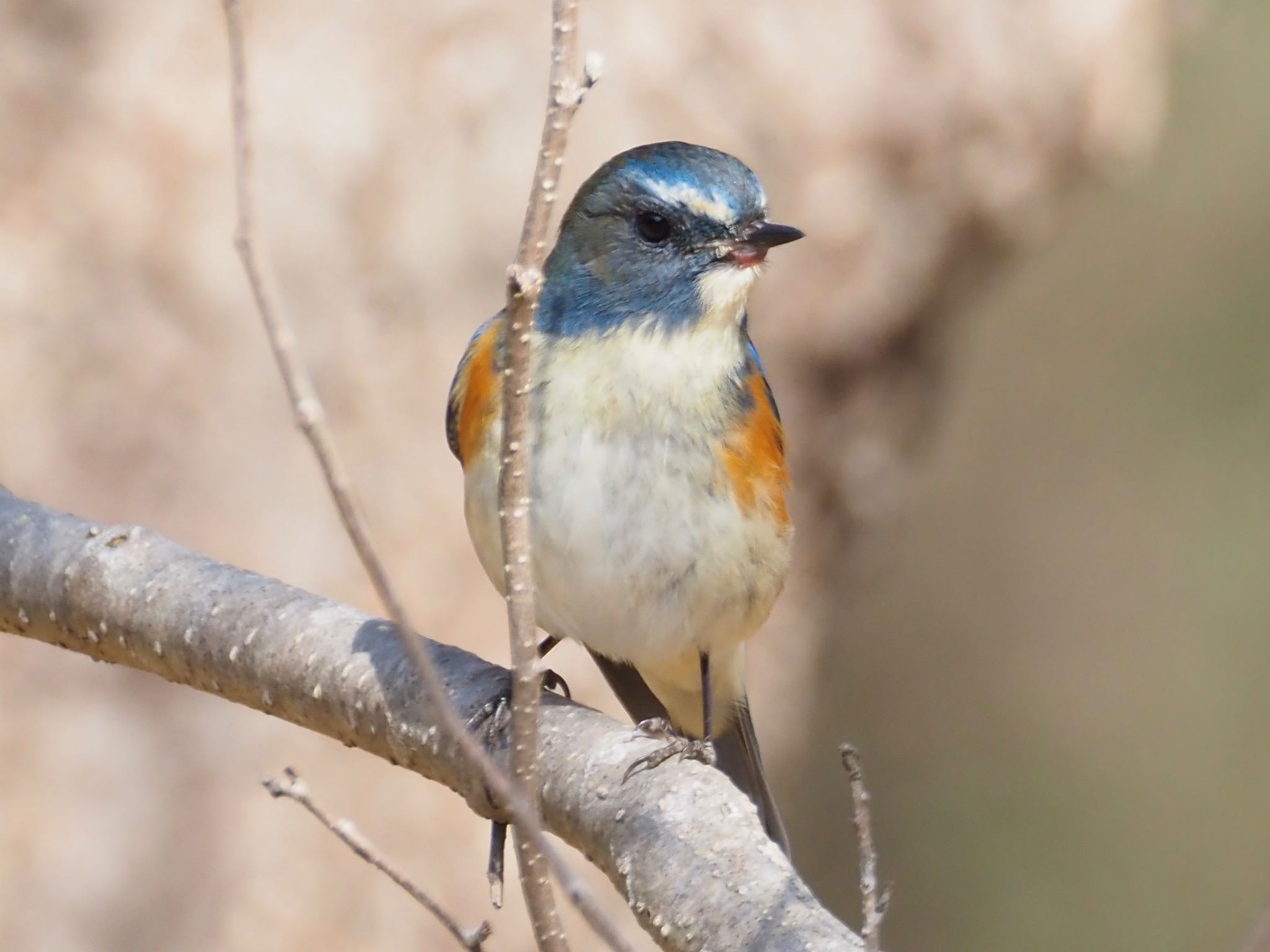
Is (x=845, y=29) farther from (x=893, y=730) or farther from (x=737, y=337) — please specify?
(x=893, y=730)

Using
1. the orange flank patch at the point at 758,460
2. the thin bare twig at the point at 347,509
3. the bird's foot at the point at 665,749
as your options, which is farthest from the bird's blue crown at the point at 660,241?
the thin bare twig at the point at 347,509

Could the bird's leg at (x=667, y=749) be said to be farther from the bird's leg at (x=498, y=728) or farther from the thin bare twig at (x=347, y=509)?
the thin bare twig at (x=347, y=509)

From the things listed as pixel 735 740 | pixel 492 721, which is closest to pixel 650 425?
pixel 492 721

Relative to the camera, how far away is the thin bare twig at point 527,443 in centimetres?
181

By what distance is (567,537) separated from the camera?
10.5 ft

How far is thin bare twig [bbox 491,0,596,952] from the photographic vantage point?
1.81m

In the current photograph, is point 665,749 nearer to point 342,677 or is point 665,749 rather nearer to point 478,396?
point 342,677

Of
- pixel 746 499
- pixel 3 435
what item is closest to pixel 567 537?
pixel 746 499

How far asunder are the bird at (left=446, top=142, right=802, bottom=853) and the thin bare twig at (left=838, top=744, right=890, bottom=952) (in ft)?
A: 3.35

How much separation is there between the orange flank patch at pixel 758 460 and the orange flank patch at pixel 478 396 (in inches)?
18.9

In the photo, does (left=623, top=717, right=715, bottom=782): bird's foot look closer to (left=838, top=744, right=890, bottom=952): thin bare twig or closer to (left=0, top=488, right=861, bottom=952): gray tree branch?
(left=0, top=488, right=861, bottom=952): gray tree branch

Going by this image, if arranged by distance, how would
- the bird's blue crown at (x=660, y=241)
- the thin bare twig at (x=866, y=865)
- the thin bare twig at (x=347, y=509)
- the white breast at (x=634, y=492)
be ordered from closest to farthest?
the thin bare twig at (x=347, y=509) → the thin bare twig at (x=866, y=865) → the white breast at (x=634, y=492) → the bird's blue crown at (x=660, y=241)

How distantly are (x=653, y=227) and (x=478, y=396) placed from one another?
1.64ft

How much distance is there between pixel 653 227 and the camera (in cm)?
337
